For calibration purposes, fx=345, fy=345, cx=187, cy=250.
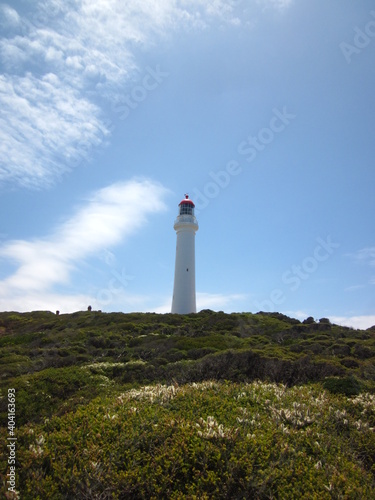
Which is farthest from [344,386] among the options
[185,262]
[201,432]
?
[185,262]

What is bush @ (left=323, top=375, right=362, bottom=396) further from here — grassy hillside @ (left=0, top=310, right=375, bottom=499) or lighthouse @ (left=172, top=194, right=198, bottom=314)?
lighthouse @ (left=172, top=194, right=198, bottom=314)

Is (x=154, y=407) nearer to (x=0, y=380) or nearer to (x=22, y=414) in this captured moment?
(x=22, y=414)

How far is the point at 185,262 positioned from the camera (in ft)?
124

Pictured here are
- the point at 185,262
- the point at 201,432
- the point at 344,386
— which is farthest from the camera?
the point at 185,262

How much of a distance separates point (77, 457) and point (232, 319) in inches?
945

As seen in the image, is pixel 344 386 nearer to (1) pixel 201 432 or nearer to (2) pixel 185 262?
(1) pixel 201 432

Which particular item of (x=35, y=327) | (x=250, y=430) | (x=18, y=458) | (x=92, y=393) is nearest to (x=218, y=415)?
(x=250, y=430)

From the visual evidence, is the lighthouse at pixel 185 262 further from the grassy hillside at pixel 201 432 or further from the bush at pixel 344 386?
the bush at pixel 344 386

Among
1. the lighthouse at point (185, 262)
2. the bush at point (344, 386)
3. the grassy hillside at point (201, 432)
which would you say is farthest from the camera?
the lighthouse at point (185, 262)

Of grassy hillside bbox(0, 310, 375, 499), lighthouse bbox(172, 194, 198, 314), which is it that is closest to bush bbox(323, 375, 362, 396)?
grassy hillside bbox(0, 310, 375, 499)

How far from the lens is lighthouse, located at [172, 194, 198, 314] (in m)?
36.7

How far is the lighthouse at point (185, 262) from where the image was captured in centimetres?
3666

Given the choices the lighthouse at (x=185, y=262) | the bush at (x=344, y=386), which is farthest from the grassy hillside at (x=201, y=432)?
the lighthouse at (x=185, y=262)

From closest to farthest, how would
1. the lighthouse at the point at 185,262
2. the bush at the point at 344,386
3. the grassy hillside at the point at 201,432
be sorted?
the grassy hillside at the point at 201,432 < the bush at the point at 344,386 < the lighthouse at the point at 185,262
